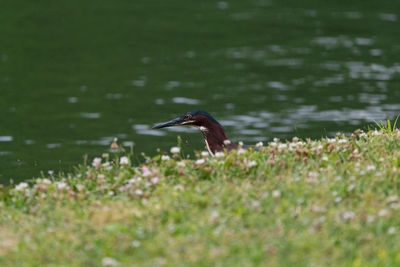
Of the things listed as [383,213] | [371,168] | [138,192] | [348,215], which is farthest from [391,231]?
[138,192]

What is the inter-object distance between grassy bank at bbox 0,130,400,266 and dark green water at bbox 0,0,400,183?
5.21 meters

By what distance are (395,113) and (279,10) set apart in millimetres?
16965

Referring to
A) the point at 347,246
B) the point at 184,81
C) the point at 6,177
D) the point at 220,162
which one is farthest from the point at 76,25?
the point at 347,246

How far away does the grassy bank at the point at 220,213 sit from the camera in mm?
6852

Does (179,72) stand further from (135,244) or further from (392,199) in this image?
(135,244)

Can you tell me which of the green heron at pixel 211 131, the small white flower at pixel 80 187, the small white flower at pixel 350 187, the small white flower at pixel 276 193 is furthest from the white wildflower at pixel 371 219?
the green heron at pixel 211 131

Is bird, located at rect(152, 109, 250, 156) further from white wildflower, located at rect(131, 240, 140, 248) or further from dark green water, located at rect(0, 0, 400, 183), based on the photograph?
dark green water, located at rect(0, 0, 400, 183)

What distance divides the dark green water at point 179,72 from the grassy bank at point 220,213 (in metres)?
5.21

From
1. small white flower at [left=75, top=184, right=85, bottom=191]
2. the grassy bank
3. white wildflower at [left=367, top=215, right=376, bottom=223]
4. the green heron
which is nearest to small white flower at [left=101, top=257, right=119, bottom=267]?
the grassy bank

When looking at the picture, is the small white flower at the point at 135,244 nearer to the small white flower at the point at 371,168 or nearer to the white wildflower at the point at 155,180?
the white wildflower at the point at 155,180

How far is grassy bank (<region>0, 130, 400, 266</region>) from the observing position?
270 inches

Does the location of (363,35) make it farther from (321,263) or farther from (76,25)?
(321,263)

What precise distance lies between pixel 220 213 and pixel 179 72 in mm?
17380

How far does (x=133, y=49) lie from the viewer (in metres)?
27.8
